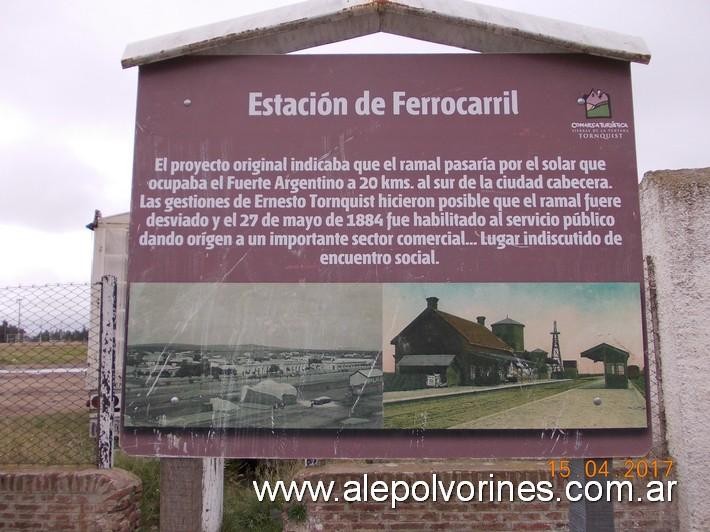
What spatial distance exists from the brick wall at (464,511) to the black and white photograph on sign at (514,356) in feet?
4.08

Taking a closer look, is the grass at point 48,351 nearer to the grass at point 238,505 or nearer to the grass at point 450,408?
the grass at point 238,505

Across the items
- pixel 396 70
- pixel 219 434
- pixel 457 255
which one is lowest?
pixel 219 434

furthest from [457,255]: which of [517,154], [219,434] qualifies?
[219,434]

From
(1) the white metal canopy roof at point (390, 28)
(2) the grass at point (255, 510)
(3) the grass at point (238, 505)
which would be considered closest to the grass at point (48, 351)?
(3) the grass at point (238, 505)

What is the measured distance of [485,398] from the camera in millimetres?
2785

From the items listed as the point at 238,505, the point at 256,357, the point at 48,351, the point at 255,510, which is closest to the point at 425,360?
the point at 256,357

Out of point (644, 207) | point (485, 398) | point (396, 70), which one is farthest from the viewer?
point (644, 207)

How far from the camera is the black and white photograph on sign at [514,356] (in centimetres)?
278

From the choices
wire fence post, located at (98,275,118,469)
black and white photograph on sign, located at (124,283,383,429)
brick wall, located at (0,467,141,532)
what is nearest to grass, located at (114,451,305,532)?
brick wall, located at (0,467,141,532)

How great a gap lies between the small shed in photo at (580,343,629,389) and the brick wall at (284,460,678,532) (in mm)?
1308

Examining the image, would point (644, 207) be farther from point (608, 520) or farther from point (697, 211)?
point (608, 520)

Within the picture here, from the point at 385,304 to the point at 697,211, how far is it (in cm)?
226

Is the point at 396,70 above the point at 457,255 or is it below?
above

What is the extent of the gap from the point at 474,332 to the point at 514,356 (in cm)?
22
